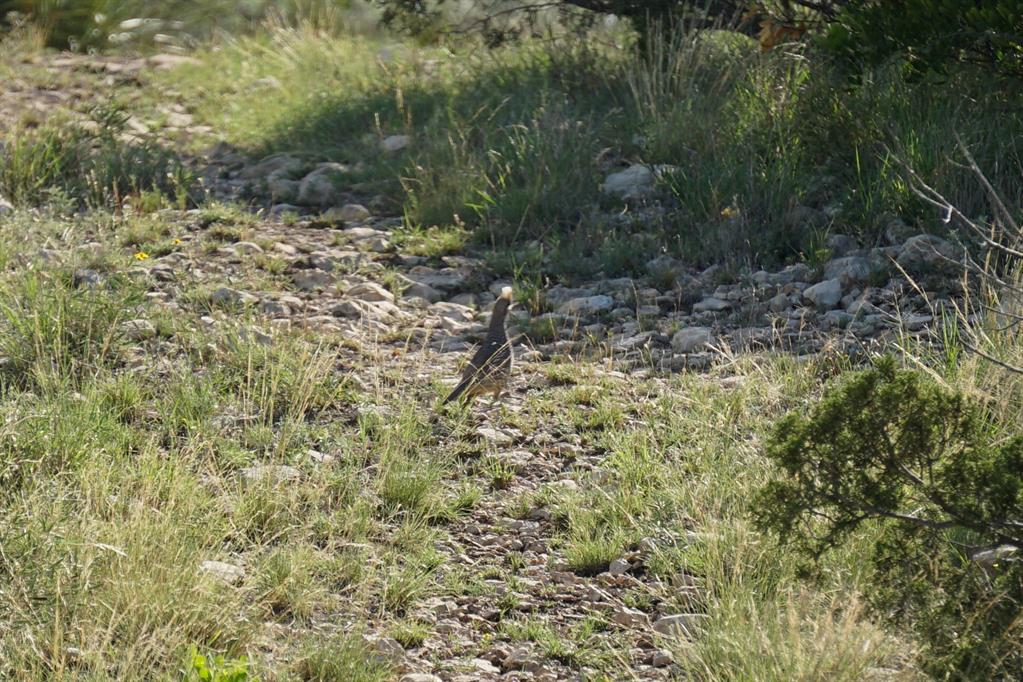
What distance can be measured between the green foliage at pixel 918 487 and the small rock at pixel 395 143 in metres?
5.40

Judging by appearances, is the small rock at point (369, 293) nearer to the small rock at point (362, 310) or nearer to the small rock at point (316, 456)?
the small rock at point (362, 310)

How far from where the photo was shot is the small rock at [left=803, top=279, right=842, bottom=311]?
Answer: 5645mm

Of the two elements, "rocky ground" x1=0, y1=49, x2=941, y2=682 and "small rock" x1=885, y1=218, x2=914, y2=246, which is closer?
"rocky ground" x1=0, y1=49, x2=941, y2=682

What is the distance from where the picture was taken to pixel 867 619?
9.45 ft

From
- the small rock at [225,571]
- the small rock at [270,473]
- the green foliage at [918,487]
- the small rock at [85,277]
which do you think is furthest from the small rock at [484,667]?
the small rock at [85,277]

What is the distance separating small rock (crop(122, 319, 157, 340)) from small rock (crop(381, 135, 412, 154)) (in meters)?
2.98

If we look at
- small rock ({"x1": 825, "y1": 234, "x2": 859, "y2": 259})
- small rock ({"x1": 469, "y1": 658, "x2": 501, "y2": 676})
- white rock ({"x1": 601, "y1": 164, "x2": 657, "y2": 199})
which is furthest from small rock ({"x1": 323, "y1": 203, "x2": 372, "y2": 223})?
small rock ({"x1": 469, "y1": 658, "x2": 501, "y2": 676})

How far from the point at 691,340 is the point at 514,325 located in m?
0.92

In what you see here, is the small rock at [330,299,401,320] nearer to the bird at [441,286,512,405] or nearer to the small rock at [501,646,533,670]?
the bird at [441,286,512,405]

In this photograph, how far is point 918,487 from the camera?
2908mm

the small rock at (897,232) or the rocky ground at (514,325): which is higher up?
the small rock at (897,232)

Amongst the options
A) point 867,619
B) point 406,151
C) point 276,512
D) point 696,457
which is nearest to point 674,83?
point 406,151

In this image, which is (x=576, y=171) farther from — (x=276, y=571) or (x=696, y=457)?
(x=276, y=571)

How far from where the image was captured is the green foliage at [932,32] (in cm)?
516
